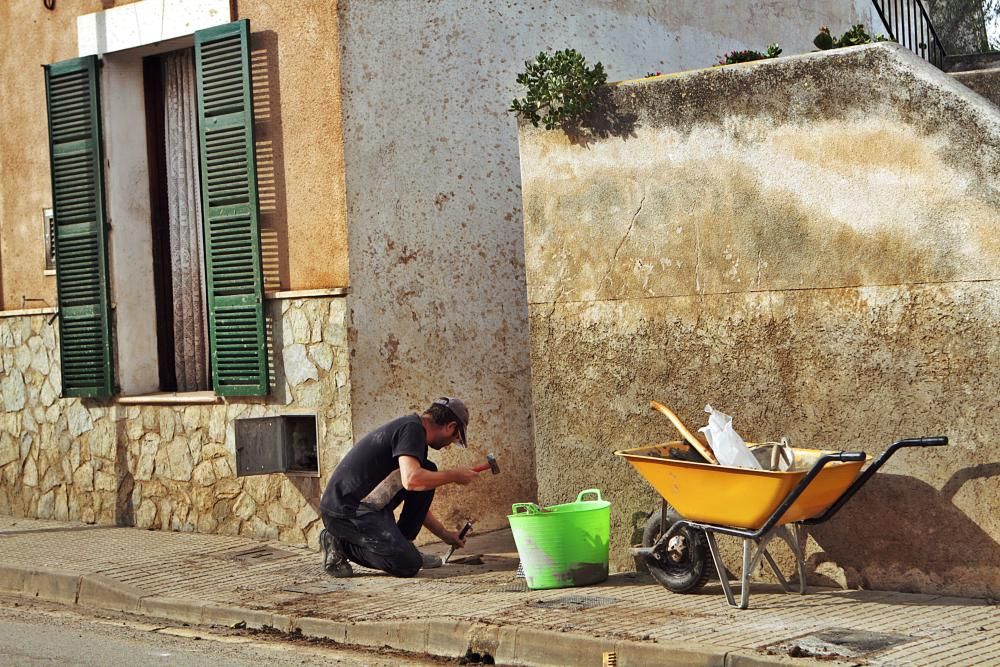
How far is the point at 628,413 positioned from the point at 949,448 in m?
1.95

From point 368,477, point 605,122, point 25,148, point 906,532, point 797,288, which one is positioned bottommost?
point 906,532

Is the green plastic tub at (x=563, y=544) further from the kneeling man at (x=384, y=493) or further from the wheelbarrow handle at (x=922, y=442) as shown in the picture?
the wheelbarrow handle at (x=922, y=442)

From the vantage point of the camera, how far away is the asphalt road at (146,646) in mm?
6754

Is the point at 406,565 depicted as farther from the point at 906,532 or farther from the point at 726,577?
the point at 906,532

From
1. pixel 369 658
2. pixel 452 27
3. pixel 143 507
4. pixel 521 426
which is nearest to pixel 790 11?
pixel 452 27

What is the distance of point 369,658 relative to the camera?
6832 millimetres

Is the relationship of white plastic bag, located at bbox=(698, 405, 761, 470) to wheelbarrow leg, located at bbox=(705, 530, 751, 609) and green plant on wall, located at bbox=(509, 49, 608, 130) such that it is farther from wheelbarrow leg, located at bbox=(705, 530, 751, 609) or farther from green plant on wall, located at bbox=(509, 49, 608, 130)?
green plant on wall, located at bbox=(509, 49, 608, 130)

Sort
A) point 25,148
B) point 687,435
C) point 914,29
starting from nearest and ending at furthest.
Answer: point 687,435, point 25,148, point 914,29

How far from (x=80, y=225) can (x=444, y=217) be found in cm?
321

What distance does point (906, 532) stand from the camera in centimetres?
725

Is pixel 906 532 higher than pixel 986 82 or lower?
lower

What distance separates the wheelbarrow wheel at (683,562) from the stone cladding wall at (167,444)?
9.56 ft

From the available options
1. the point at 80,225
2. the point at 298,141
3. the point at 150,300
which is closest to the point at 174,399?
the point at 150,300

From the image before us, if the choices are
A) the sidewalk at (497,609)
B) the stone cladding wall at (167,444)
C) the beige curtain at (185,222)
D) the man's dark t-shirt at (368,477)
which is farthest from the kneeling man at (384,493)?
the beige curtain at (185,222)
